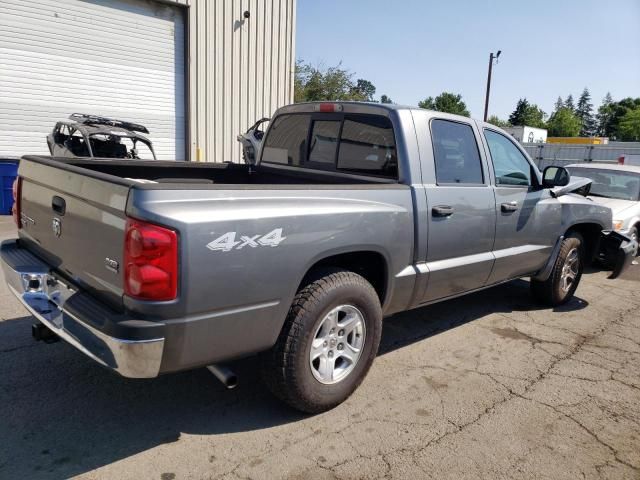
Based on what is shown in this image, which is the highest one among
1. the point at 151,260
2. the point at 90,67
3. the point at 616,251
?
the point at 90,67

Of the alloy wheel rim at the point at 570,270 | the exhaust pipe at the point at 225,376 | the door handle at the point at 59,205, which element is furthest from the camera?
the alloy wheel rim at the point at 570,270

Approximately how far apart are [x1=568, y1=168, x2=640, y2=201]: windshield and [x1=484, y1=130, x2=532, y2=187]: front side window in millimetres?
4290

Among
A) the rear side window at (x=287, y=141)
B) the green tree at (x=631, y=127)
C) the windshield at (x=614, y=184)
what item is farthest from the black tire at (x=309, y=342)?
the green tree at (x=631, y=127)

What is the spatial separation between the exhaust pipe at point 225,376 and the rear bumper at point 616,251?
15.2ft

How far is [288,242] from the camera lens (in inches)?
107

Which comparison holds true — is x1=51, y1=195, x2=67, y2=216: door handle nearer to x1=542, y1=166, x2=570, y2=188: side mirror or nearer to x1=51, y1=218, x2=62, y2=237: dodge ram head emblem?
x1=51, y1=218, x2=62, y2=237: dodge ram head emblem

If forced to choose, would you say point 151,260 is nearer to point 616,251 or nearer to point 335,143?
point 335,143

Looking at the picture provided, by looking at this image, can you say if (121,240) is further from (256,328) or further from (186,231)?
(256,328)

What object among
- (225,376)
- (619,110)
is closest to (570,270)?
(225,376)

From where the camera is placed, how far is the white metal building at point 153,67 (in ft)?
34.3

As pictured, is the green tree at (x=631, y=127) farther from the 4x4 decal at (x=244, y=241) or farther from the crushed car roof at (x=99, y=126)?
the 4x4 decal at (x=244, y=241)

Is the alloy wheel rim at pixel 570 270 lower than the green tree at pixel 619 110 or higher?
lower

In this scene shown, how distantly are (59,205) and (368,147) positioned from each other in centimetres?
213

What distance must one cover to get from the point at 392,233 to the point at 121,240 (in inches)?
66.8
